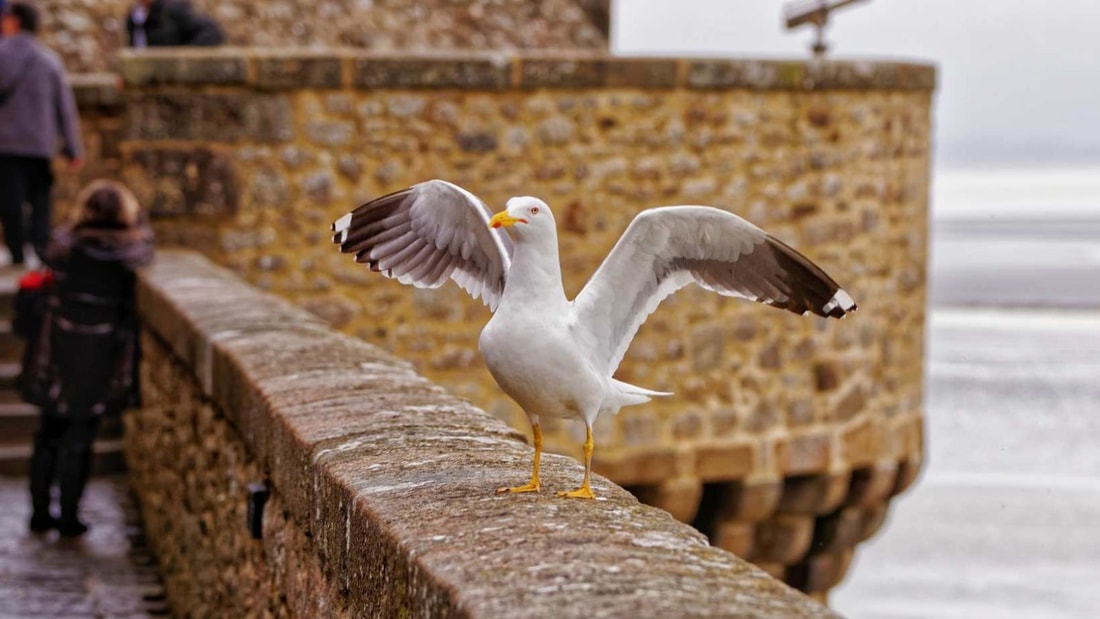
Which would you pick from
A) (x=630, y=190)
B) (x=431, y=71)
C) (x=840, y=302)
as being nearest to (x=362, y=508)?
(x=840, y=302)

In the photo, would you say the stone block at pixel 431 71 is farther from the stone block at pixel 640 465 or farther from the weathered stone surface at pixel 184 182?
the stone block at pixel 640 465

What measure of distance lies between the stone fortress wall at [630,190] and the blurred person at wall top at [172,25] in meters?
0.49

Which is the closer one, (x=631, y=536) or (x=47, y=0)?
(x=631, y=536)

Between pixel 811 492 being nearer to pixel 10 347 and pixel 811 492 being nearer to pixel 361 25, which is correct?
pixel 10 347

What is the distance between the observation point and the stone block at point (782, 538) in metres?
10.8

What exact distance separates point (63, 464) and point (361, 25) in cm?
941

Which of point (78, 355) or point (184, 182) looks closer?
point (78, 355)

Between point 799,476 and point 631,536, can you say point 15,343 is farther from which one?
point 631,536

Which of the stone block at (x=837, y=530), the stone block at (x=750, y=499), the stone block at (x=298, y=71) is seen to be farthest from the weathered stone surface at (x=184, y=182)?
the stone block at (x=837, y=530)

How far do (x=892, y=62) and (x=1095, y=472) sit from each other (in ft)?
39.0

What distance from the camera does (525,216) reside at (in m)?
3.12

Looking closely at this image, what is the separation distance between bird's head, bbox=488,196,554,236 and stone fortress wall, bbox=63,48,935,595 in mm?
6134

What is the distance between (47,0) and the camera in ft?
47.1

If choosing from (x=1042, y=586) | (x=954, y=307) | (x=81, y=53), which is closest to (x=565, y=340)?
(x=81, y=53)
